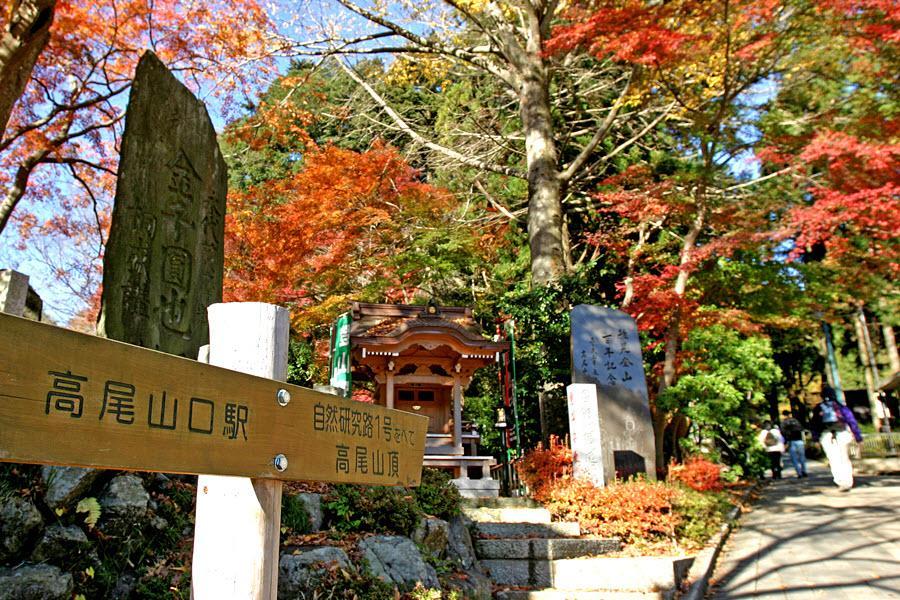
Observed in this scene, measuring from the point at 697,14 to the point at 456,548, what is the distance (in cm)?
1042

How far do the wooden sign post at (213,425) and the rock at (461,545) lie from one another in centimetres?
345

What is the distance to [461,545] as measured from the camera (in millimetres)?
6066

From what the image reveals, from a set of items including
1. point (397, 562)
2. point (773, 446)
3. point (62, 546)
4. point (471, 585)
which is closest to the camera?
point (62, 546)

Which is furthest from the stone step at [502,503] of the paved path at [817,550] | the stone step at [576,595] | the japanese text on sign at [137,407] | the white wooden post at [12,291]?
the japanese text on sign at [137,407]

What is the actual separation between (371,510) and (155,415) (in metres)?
4.12

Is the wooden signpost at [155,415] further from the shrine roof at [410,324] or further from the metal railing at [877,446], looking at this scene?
the metal railing at [877,446]

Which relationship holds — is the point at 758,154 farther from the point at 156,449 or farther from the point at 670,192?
the point at 156,449

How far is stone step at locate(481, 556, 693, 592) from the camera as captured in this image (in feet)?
19.6

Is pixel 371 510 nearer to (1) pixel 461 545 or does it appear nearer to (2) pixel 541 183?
(1) pixel 461 545

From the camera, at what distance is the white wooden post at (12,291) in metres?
5.74

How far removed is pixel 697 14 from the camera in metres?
11.5

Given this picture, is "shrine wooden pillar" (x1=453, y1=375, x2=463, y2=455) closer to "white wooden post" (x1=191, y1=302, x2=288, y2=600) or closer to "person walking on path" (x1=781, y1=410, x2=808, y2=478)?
"person walking on path" (x1=781, y1=410, x2=808, y2=478)

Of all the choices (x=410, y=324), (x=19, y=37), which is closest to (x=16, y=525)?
(x=19, y=37)

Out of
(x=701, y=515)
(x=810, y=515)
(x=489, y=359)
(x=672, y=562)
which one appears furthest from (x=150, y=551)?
Answer: (x=810, y=515)
